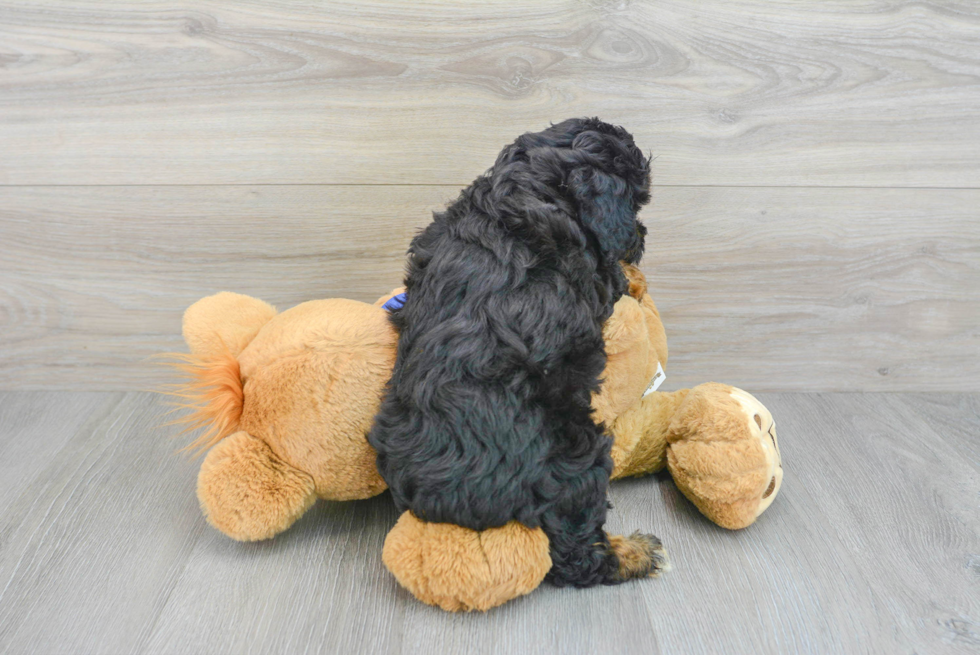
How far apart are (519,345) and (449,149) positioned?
47 cm

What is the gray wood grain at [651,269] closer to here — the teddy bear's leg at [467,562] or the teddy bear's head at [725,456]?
the teddy bear's head at [725,456]

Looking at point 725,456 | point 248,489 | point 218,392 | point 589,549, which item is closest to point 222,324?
point 218,392

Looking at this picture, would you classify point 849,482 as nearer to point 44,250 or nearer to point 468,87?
point 468,87

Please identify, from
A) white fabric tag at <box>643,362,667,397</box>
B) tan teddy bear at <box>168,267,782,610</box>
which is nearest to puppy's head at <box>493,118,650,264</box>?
tan teddy bear at <box>168,267,782,610</box>

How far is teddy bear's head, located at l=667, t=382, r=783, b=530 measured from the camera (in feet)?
2.66

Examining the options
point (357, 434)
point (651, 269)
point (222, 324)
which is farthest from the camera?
point (651, 269)

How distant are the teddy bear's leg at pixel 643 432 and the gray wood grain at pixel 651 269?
265 millimetres

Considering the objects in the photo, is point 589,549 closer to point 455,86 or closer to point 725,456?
point 725,456

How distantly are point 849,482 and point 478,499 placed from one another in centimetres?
60

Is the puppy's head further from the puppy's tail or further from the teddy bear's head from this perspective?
the puppy's tail

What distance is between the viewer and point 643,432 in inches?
34.8

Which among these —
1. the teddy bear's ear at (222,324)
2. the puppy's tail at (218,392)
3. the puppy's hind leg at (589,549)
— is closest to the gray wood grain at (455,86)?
the teddy bear's ear at (222,324)

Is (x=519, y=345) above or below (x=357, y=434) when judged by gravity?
above

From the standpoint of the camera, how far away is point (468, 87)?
98cm
